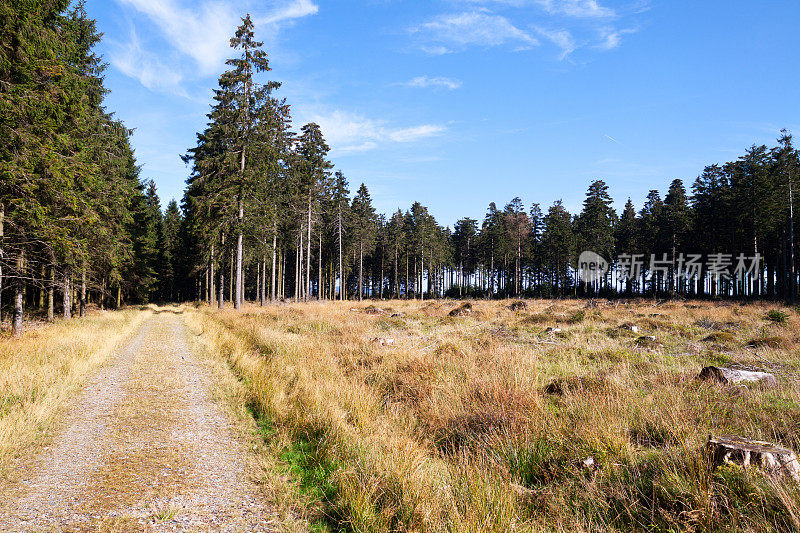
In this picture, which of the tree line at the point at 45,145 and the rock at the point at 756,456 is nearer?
the rock at the point at 756,456

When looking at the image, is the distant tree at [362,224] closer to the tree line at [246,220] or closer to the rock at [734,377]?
the tree line at [246,220]

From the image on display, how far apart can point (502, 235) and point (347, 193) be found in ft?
95.0

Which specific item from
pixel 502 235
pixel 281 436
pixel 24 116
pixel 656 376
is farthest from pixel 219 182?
pixel 502 235

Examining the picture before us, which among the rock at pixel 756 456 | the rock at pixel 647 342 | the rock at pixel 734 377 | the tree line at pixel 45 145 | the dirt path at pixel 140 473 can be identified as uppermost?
the tree line at pixel 45 145

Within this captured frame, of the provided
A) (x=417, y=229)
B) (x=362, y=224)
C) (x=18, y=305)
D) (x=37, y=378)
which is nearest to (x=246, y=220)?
(x=18, y=305)

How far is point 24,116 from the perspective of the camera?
1103 centimetres

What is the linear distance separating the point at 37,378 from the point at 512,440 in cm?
939

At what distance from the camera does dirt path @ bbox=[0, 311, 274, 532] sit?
3.56 m

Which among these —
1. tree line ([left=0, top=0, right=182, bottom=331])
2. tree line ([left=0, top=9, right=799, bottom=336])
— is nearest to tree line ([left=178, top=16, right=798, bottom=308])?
tree line ([left=0, top=9, right=799, bottom=336])

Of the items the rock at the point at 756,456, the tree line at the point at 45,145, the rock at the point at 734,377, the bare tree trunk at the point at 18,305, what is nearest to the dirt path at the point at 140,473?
the rock at the point at 756,456

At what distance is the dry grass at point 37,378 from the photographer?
5180 millimetres

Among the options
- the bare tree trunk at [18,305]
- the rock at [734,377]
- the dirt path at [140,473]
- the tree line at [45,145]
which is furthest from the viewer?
the bare tree trunk at [18,305]

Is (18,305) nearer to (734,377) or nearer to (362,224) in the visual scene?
(734,377)

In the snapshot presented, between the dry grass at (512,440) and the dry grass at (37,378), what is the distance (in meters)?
3.11
